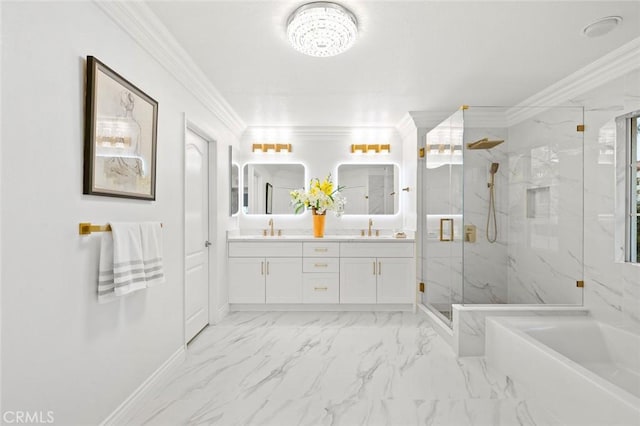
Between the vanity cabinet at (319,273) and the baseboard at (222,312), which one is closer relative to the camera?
the baseboard at (222,312)

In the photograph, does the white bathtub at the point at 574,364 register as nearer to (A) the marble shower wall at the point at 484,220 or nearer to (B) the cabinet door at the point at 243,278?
(A) the marble shower wall at the point at 484,220

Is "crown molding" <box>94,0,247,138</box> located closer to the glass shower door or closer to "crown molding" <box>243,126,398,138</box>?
"crown molding" <box>243,126,398,138</box>

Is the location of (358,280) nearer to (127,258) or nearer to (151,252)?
(151,252)

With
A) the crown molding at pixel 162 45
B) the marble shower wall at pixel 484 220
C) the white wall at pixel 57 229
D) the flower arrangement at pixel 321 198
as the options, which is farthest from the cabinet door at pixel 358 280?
the white wall at pixel 57 229

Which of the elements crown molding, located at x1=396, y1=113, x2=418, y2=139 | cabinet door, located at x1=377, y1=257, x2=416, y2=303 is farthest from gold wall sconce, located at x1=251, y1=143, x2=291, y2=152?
cabinet door, located at x1=377, y1=257, x2=416, y2=303

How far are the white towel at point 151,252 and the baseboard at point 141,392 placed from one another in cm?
63

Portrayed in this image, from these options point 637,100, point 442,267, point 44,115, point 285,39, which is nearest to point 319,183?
A: point 442,267

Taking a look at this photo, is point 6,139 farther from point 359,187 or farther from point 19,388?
point 359,187

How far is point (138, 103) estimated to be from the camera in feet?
6.53

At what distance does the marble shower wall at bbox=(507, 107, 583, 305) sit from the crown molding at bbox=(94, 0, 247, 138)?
2681mm

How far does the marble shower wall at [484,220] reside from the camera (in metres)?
3.05

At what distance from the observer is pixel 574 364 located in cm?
193

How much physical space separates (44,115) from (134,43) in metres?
0.89

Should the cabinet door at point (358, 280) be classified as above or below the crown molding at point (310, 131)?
below
